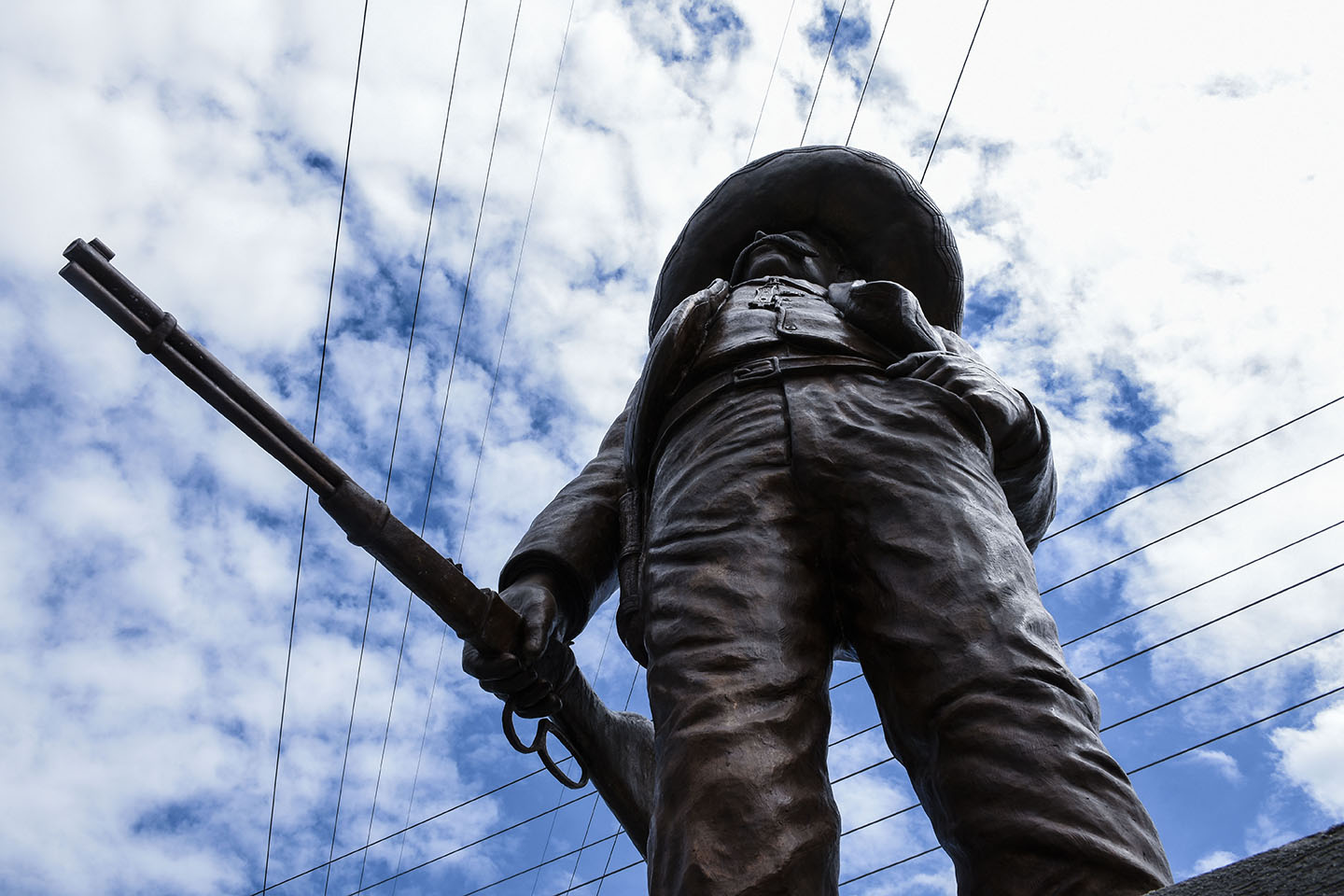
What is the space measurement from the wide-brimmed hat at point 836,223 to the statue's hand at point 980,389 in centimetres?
122

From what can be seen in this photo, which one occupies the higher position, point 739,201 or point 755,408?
point 739,201

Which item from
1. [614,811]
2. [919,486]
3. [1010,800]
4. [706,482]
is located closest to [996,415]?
[919,486]

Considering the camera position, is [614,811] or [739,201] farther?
[739,201]

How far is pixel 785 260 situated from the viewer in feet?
14.0

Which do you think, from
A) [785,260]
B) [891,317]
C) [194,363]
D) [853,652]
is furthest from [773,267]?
[194,363]

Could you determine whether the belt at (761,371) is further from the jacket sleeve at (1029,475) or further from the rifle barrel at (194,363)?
the rifle barrel at (194,363)

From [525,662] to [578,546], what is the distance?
51 centimetres

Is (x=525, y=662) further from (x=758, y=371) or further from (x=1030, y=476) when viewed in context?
(x=1030, y=476)

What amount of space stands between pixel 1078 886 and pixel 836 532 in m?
1.06

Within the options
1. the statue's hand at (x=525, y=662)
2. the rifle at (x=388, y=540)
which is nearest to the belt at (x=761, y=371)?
the statue's hand at (x=525, y=662)

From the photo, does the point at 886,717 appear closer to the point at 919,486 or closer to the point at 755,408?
the point at 919,486

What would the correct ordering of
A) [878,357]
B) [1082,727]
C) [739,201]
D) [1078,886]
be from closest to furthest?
[1078,886]
[1082,727]
[878,357]
[739,201]

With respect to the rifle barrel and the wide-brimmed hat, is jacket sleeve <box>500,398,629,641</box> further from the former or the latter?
the wide-brimmed hat

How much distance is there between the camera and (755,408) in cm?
304
